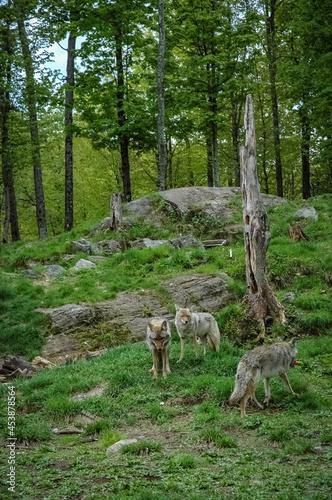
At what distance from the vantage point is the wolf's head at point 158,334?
9492 millimetres

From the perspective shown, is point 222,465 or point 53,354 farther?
point 53,354

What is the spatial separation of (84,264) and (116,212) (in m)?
3.44

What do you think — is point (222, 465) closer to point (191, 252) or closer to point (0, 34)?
point (191, 252)

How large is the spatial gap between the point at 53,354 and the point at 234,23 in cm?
2080

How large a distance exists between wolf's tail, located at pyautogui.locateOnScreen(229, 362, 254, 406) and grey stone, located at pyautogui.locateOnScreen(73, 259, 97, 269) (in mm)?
10228

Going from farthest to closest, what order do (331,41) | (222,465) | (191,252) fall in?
(331,41), (191,252), (222,465)

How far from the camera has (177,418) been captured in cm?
801

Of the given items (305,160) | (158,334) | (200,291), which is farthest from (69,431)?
(305,160)

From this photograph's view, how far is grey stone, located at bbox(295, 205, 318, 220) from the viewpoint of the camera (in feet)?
64.4

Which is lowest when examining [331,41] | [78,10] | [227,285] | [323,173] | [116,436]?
[116,436]

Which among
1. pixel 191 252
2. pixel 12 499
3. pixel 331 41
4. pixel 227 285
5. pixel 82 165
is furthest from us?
pixel 82 165

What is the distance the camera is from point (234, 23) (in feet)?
84.6

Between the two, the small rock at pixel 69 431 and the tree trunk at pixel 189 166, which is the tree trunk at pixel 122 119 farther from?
the small rock at pixel 69 431

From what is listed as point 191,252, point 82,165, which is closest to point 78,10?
point 82,165
